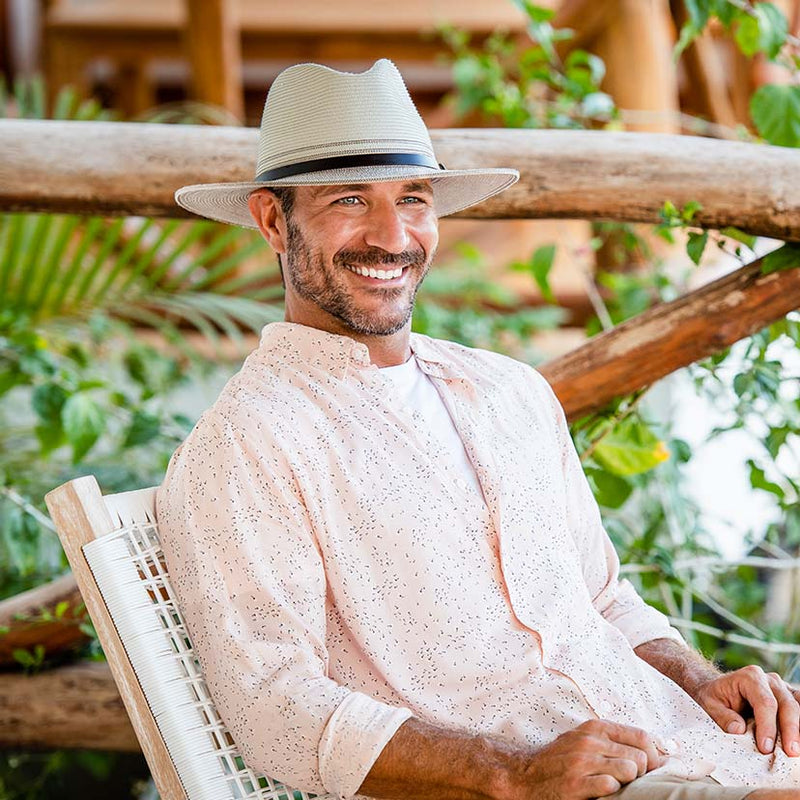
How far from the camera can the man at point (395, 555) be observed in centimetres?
142

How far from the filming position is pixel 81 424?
7.67 ft

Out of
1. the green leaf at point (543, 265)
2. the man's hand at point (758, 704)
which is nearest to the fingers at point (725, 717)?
the man's hand at point (758, 704)

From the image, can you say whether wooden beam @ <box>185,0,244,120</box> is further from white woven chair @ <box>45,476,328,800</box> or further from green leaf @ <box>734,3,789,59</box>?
white woven chair @ <box>45,476,328,800</box>

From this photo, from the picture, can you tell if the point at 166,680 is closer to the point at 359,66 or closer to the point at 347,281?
the point at 347,281

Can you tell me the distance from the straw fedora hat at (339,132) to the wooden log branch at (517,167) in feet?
1.11

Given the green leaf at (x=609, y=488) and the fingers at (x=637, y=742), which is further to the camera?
the green leaf at (x=609, y=488)

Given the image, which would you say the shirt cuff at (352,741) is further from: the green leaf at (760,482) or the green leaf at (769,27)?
the green leaf at (769,27)

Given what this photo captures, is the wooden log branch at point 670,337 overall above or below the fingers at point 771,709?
above

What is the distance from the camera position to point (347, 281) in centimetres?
172

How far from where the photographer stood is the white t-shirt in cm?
169

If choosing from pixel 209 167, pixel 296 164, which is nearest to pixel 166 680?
pixel 296 164

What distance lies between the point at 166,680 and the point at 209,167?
966mm

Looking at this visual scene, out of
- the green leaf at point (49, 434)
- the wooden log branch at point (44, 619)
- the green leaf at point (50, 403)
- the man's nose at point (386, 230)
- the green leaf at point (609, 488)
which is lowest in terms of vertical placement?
the wooden log branch at point (44, 619)

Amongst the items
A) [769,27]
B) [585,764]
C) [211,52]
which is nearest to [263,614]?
[585,764]
